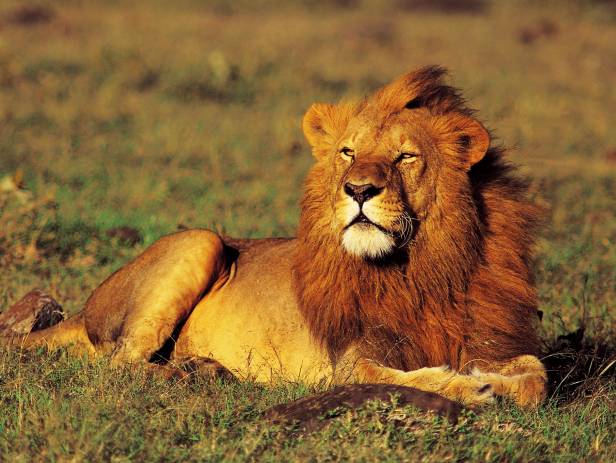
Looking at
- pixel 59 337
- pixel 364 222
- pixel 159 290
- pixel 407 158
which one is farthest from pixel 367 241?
pixel 59 337

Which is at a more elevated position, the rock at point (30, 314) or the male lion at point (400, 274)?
the male lion at point (400, 274)

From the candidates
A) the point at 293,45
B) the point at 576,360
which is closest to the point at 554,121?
the point at 293,45

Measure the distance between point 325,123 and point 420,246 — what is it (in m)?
0.85

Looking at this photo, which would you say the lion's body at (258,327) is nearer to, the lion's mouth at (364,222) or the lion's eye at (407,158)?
the lion's mouth at (364,222)

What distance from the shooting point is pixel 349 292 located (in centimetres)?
454

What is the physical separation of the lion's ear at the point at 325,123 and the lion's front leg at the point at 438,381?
114cm

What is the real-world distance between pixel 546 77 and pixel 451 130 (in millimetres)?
11406

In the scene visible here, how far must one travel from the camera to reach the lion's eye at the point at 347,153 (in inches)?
182

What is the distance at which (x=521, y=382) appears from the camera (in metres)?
4.21

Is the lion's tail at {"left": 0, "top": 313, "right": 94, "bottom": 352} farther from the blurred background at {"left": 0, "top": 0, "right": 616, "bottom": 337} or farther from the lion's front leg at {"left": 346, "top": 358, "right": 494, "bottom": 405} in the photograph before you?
A: the lion's front leg at {"left": 346, "top": 358, "right": 494, "bottom": 405}

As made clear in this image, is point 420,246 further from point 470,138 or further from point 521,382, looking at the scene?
point 521,382

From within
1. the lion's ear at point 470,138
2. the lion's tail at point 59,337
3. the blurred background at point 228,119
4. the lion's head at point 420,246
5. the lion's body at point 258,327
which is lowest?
the blurred background at point 228,119

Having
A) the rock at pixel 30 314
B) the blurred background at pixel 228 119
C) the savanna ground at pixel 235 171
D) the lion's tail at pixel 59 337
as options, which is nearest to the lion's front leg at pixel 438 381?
the savanna ground at pixel 235 171

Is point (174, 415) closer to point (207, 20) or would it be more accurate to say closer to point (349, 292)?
point (349, 292)
